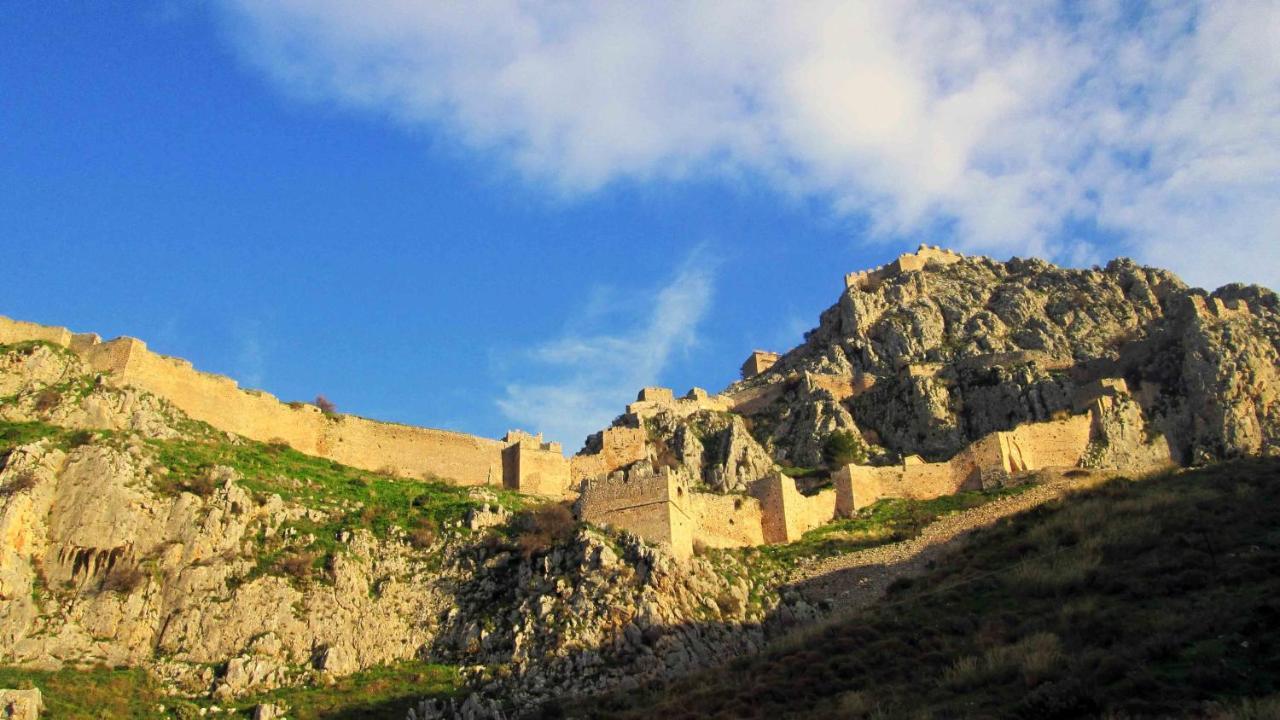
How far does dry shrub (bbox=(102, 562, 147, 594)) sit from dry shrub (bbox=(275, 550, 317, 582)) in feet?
12.3

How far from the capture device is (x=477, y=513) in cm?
3772

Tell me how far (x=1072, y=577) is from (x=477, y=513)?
20.9m

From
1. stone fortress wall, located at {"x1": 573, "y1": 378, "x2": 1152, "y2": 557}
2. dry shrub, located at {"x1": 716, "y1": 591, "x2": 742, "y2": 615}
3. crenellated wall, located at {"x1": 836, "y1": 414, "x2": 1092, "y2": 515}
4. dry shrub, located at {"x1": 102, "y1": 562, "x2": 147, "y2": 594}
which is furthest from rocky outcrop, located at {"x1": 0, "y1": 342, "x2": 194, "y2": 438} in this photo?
crenellated wall, located at {"x1": 836, "y1": 414, "x2": 1092, "y2": 515}

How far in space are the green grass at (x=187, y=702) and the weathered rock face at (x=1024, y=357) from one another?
30.5 metres

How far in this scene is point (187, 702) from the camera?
27.2 metres

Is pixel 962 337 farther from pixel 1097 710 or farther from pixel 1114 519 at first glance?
pixel 1097 710

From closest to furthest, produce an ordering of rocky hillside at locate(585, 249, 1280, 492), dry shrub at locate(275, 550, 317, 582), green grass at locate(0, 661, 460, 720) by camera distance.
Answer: green grass at locate(0, 661, 460, 720) → dry shrub at locate(275, 550, 317, 582) → rocky hillside at locate(585, 249, 1280, 492)

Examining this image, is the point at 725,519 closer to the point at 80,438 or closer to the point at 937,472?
the point at 937,472

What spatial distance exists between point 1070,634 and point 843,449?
35.9 metres

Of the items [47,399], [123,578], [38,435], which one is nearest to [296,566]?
[123,578]

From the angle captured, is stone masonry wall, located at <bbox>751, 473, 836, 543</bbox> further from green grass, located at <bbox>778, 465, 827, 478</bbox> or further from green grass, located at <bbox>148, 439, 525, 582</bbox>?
green grass, located at <bbox>148, 439, 525, 582</bbox>

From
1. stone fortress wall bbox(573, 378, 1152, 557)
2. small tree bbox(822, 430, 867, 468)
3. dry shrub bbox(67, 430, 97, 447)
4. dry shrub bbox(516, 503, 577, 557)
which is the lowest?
dry shrub bbox(516, 503, 577, 557)

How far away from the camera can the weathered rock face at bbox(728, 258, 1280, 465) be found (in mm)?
50531

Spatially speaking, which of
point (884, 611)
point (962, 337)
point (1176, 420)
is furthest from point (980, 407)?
point (884, 611)
